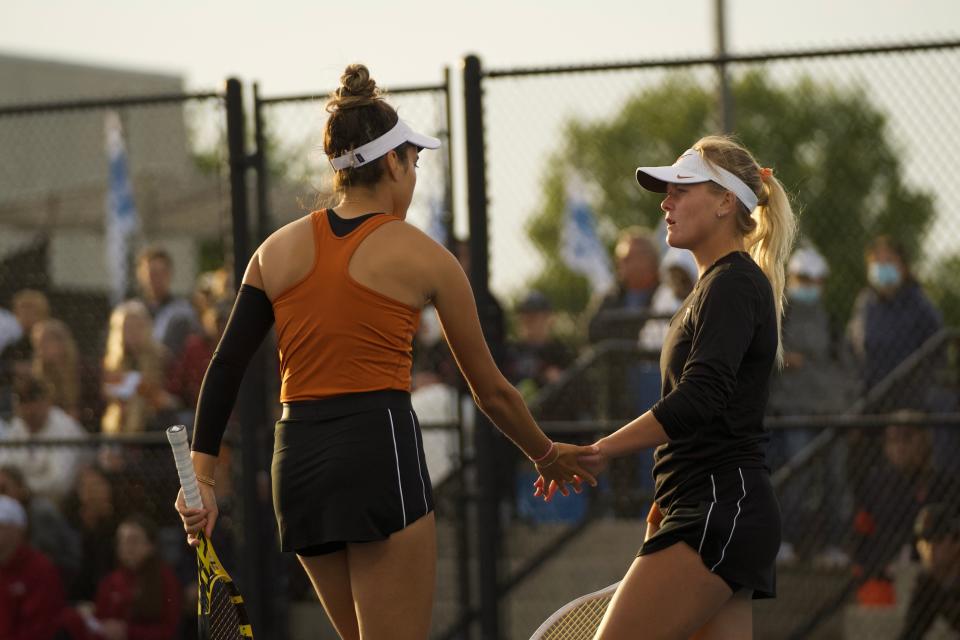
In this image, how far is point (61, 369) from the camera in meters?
9.08

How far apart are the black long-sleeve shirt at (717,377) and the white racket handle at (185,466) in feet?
4.26

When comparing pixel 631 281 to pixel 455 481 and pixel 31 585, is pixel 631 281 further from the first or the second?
pixel 31 585

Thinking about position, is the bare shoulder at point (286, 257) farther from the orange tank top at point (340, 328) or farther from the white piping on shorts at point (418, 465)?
the white piping on shorts at point (418, 465)

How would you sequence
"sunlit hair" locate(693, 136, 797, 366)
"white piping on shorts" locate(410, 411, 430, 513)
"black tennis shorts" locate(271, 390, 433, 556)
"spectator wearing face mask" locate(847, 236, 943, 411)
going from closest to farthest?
"black tennis shorts" locate(271, 390, 433, 556) → "white piping on shorts" locate(410, 411, 430, 513) → "sunlit hair" locate(693, 136, 797, 366) → "spectator wearing face mask" locate(847, 236, 943, 411)

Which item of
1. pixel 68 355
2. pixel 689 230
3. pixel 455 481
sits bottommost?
pixel 455 481

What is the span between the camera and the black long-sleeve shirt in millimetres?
4133

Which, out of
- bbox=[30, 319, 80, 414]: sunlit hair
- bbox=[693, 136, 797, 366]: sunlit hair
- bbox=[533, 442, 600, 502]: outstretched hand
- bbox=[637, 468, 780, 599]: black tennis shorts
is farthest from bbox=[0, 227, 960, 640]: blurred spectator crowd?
bbox=[637, 468, 780, 599]: black tennis shorts

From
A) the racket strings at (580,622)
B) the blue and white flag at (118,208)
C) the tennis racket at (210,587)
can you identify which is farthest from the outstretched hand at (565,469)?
the blue and white flag at (118,208)

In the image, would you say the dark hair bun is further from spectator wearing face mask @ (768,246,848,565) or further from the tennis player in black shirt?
spectator wearing face mask @ (768,246,848,565)

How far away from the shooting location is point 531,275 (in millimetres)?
8383

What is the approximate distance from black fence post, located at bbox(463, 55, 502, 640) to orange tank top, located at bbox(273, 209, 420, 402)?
3001 mm

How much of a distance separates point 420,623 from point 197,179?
43.4 feet

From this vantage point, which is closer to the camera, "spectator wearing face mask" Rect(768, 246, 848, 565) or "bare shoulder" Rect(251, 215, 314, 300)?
"bare shoulder" Rect(251, 215, 314, 300)

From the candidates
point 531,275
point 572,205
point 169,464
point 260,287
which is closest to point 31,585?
point 169,464
